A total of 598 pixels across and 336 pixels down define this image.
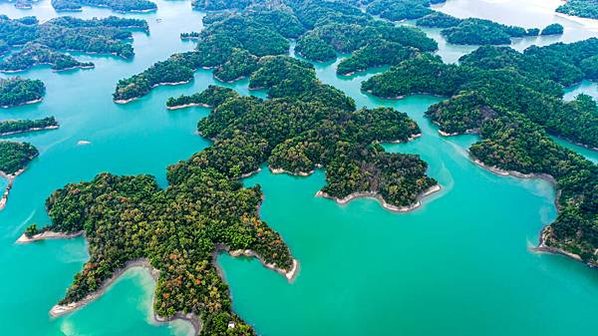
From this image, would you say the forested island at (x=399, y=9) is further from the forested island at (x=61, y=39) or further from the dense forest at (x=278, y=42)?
the forested island at (x=61, y=39)

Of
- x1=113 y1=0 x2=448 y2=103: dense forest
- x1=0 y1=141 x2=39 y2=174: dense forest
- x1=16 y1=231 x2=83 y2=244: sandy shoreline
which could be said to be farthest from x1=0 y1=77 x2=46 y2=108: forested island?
x1=16 y1=231 x2=83 y2=244: sandy shoreline

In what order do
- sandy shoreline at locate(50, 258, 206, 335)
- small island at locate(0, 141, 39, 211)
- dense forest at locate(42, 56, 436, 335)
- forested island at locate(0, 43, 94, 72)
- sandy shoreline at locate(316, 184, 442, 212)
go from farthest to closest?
1. forested island at locate(0, 43, 94, 72)
2. small island at locate(0, 141, 39, 211)
3. sandy shoreline at locate(316, 184, 442, 212)
4. dense forest at locate(42, 56, 436, 335)
5. sandy shoreline at locate(50, 258, 206, 335)

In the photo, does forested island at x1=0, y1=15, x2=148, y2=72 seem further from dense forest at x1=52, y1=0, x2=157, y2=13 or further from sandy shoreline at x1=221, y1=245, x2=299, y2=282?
sandy shoreline at x1=221, y1=245, x2=299, y2=282

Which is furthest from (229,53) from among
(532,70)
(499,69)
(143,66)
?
(532,70)

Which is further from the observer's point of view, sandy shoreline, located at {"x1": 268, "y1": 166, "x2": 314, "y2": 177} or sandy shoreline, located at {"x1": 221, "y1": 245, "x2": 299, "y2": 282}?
sandy shoreline, located at {"x1": 268, "y1": 166, "x2": 314, "y2": 177}

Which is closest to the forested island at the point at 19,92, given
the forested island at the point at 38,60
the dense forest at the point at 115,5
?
the forested island at the point at 38,60
